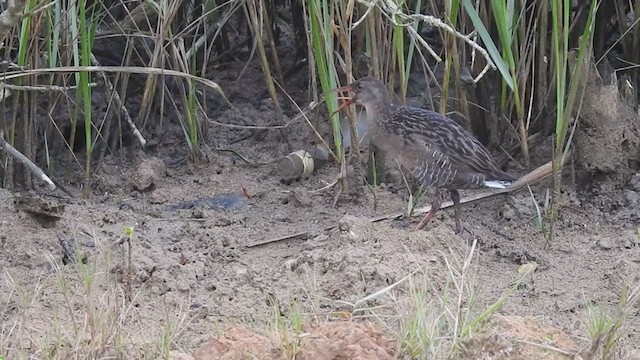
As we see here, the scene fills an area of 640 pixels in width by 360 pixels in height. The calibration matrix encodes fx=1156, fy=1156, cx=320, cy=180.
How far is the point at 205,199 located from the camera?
19.3 ft

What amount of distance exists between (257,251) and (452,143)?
1068 millimetres

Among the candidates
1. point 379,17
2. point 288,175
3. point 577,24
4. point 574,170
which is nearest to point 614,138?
point 574,170

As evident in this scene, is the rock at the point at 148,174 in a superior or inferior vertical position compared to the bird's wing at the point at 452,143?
inferior

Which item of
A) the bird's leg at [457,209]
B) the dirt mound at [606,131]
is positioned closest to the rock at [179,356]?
the bird's leg at [457,209]

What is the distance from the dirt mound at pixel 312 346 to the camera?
143 inches

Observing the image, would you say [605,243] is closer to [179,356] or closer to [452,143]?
[452,143]

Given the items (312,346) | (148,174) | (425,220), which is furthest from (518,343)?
(148,174)

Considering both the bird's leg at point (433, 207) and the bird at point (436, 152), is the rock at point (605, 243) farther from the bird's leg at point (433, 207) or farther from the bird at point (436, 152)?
the bird's leg at point (433, 207)

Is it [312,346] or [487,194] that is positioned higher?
[312,346]

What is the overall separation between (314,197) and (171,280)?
1.25 meters

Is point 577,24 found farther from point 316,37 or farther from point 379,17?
point 316,37

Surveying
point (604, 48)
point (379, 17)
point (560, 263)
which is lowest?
point (560, 263)

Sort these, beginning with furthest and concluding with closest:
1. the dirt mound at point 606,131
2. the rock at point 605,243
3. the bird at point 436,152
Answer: the dirt mound at point 606,131
the bird at point 436,152
the rock at point 605,243

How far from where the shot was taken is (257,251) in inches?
203
